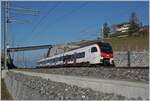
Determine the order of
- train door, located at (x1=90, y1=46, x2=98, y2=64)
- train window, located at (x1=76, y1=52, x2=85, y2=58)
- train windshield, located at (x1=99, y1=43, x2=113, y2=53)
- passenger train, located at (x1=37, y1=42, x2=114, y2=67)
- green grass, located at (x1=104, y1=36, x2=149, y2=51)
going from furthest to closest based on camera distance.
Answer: green grass, located at (x1=104, y1=36, x2=149, y2=51) → train window, located at (x1=76, y1=52, x2=85, y2=58) → train windshield, located at (x1=99, y1=43, x2=113, y2=53) → train door, located at (x1=90, y1=46, x2=98, y2=64) → passenger train, located at (x1=37, y1=42, x2=114, y2=67)

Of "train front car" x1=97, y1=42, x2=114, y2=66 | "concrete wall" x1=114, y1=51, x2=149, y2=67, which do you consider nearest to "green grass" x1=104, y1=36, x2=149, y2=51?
"concrete wall" x1=114, y1=51, x2=149, y2=67

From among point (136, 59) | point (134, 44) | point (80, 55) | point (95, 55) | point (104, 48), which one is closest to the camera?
point (95, 55)

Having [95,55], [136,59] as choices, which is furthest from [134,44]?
[95,55]

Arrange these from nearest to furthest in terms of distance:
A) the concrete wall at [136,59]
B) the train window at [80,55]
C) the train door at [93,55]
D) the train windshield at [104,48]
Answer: the train door at [93,55] < the train windshield at [104,48] < the train window at [80,55] < the concrete wall at [136,59]

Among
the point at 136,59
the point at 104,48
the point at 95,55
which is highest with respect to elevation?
the point at 104,48

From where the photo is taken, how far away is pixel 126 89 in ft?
31.8

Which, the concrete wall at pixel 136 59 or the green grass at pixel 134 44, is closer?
the concrete wall at pixel 136 59

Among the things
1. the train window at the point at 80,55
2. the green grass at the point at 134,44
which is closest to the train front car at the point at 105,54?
the train window at the point at 80,55

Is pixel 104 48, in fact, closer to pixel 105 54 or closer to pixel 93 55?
pixel 105 54

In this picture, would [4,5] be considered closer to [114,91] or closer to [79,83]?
[79,83]

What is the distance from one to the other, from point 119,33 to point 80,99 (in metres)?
86.9

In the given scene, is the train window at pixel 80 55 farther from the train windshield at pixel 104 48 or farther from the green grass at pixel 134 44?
the green grass at pixel 134 44

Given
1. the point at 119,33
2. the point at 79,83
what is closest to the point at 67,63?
the point at 79,83

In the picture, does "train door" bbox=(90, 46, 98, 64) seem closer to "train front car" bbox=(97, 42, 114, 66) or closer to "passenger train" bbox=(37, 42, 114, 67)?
"passenger train" bbox=(37, 42, 114, 67)
